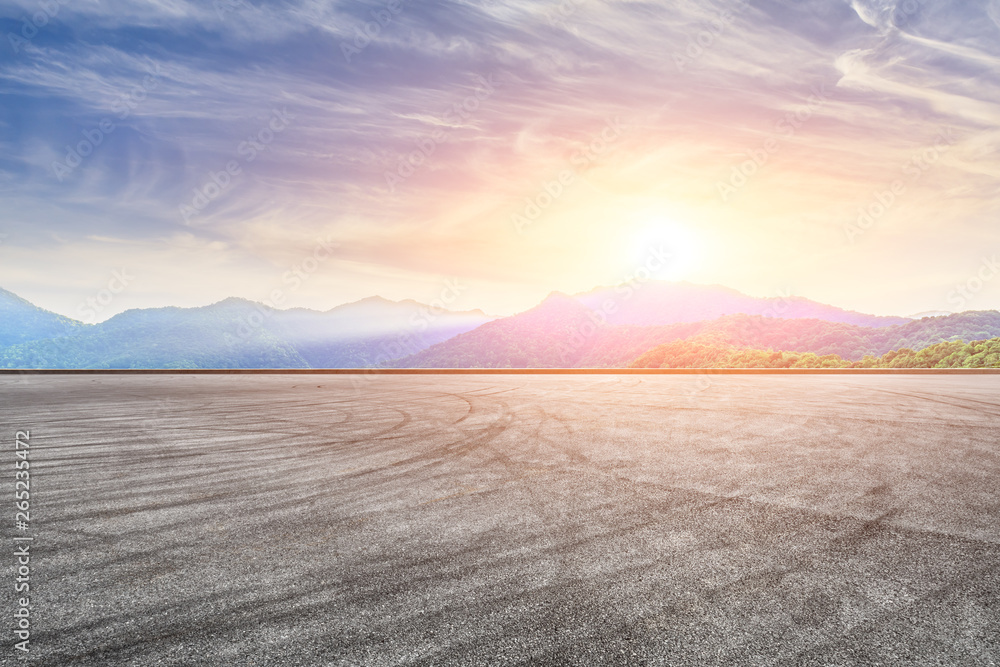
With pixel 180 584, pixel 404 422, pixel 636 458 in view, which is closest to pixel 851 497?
pixel 636 458

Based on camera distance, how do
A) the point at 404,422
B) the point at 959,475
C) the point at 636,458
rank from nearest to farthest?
the point at 959,475, the point at 636,458, the point at 404,422

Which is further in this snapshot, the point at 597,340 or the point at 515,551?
the point at 597,340

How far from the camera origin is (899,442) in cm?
854

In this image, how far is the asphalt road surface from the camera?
2.81 m

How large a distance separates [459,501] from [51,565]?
3184 millimetres

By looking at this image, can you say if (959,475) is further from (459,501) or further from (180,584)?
(180,584)

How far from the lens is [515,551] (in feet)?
13.2

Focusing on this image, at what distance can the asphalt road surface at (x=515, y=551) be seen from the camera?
2807 mm

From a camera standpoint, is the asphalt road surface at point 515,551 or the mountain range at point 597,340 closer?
the asphalt road surface at point 515,551

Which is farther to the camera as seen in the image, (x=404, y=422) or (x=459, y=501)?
(x=404, y=422)

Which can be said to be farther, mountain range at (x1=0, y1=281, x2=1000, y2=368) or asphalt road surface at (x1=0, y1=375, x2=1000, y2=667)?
mountain range at (x1=0, y1=281, x2=1000, y2=368)

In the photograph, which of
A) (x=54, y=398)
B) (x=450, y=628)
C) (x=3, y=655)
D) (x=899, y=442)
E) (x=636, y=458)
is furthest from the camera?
(x=54, y=398)

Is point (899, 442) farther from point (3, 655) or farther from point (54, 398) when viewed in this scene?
point (54, 398)

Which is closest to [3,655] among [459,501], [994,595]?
[459,501]
